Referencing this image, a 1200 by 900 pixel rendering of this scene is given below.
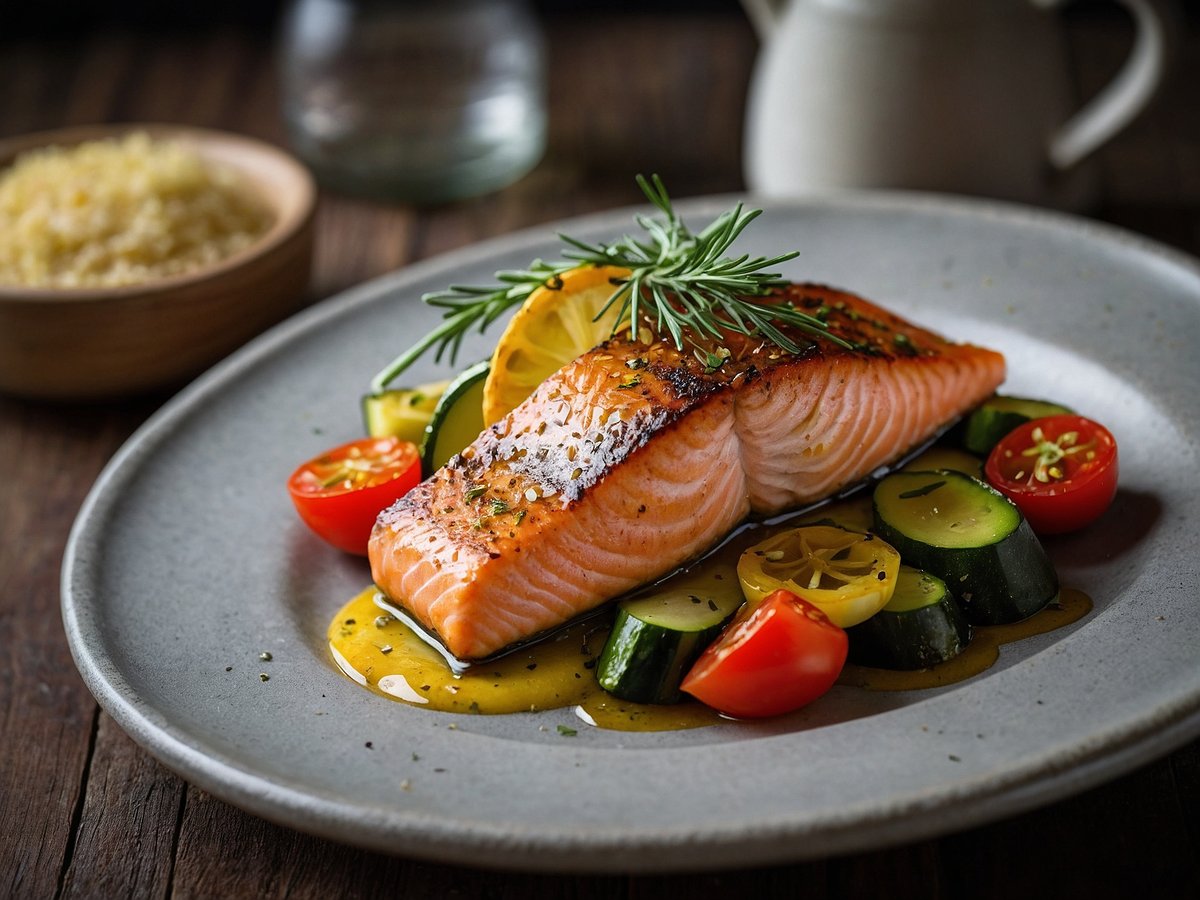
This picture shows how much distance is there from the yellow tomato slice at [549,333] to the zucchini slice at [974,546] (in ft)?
2.57

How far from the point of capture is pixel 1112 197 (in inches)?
194

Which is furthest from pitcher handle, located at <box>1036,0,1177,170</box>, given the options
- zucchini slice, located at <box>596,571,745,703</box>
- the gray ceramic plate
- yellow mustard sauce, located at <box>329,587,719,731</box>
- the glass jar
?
yellow mustard sauce, located at <box>329,587,719,731</box>

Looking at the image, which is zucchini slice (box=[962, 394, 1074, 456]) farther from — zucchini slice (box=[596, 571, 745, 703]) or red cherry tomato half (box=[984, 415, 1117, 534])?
zucchini slice (box=[596, 571, 745, 703])

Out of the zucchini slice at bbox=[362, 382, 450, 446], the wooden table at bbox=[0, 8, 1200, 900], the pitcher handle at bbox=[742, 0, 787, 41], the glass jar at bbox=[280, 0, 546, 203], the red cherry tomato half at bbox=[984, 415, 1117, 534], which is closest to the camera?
the wooden table at bbox=[0, 8, 1200, 900]

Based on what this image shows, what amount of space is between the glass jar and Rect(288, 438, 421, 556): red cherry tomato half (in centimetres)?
219

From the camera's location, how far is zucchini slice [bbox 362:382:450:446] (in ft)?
10.9

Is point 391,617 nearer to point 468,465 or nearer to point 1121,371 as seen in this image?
point 468,465

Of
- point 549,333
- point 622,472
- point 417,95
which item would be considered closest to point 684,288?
point 549,333

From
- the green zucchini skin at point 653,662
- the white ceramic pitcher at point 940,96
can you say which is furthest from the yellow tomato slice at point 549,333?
the white ceramic pitcher at point 940,96

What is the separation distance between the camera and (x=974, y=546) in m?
2.66

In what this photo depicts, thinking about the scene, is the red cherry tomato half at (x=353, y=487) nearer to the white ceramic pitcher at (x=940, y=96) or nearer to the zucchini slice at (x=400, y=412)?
the zucchini slice at (x=400, y=412)

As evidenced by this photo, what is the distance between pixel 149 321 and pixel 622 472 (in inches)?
72.0

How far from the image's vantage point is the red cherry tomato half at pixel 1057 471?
9.39ft

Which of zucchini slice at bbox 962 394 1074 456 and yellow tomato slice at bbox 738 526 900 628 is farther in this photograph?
zucchini slice at bbox 962 394 1074 456
